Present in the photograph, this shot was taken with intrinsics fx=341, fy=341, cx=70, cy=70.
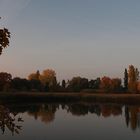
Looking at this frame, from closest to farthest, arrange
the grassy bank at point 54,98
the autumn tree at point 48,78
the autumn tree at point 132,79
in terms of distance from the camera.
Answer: the grassy bank at point 54,98 → the autumn tree at point 132,79 → the autumn tree at point 48,78

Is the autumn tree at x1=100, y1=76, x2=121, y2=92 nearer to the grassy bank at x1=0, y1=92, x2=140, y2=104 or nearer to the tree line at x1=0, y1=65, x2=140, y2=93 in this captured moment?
the tree line at x1=0, y1=65, x2=140, y2=93

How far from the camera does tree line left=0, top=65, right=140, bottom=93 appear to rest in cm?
11194

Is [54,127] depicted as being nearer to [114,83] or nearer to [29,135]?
[29,135]

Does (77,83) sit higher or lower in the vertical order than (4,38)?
higher

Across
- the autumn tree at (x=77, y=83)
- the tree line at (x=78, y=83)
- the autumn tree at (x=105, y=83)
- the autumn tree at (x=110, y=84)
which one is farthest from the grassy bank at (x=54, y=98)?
the autumn tree at (x=77, y=83)

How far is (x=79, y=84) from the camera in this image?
435ft

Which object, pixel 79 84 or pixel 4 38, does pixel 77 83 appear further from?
pixel 4 38

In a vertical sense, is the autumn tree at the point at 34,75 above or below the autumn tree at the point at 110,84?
above

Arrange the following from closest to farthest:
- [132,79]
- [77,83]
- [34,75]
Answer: [132,79], [77,83], [34,75]

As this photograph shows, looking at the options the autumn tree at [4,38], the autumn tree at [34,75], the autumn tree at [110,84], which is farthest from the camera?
the autumn tree at [34,75]

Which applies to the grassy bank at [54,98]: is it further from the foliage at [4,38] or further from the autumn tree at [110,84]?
the foliage at [4,38]

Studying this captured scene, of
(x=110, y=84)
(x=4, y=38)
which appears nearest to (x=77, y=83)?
(x=110, y=84)

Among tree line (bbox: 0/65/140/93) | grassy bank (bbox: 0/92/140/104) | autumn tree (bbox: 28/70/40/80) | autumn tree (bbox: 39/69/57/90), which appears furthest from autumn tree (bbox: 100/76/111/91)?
grassy bank (bbox: 0/92/140/104)

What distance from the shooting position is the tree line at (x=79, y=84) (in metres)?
112
